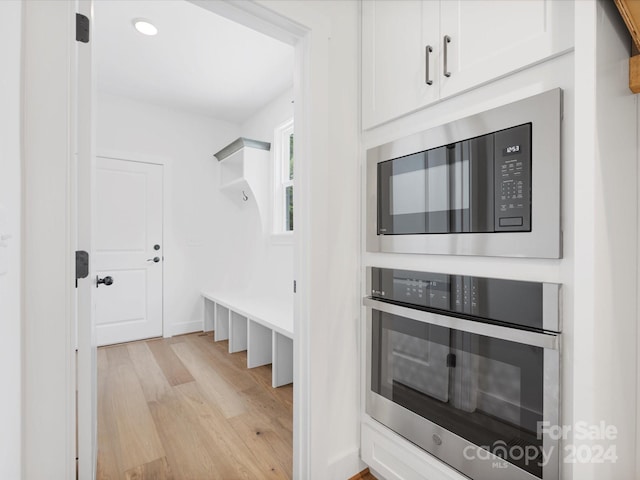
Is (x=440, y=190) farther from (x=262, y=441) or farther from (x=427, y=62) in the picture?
(x=262, y=441)

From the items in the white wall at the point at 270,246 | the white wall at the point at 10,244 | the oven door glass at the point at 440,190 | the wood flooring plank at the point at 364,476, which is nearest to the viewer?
the white wall at the point at 10,244

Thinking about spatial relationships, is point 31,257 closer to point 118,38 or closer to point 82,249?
point 82,249

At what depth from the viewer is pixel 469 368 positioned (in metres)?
1.10

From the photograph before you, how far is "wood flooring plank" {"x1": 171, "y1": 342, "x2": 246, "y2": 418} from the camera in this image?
221cm

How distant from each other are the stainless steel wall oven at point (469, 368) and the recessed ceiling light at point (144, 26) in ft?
7.73

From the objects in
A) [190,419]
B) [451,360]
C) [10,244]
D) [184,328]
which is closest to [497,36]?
[451,360]

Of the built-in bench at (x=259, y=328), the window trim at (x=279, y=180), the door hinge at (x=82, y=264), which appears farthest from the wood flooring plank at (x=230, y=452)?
the window trim at (x=279, y=180)

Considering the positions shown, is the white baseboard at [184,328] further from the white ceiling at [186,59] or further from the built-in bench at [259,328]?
the white ceiling at [186,59]

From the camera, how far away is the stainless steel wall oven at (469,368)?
0.92 m

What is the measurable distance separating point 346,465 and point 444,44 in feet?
5.78

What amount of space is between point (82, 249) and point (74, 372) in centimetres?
35

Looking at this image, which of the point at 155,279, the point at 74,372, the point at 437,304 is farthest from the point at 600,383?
the point at 155,279

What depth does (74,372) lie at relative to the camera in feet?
3.08

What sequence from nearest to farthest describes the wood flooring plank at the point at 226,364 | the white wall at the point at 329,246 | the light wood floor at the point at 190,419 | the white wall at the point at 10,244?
1. the white wall at the point at 10,244
2. the white wall at the point at 329,246
3. the light wood floor at the point at 190,419
4. the wood flooring plank at the point at 226,364
